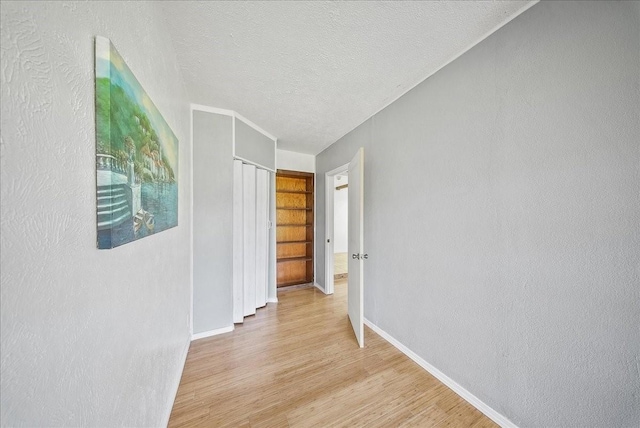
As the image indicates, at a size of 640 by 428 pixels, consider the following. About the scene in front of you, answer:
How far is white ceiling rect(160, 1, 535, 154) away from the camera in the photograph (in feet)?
3.91

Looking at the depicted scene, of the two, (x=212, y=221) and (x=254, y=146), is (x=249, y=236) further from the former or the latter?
(x=254, y=146)

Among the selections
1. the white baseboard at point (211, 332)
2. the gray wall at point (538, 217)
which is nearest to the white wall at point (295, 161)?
the gray wall at point (538, 217)

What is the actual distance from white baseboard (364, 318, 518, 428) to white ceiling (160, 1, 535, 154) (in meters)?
2.37

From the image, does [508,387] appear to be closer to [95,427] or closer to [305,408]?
[305,408]

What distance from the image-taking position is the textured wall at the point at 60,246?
391 mm

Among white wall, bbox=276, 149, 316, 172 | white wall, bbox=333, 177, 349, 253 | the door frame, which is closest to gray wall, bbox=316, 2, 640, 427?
the door frame

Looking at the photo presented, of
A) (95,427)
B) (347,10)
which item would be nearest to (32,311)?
(95,427)

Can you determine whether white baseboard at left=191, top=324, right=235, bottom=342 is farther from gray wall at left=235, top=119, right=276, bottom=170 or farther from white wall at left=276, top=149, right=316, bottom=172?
white wall at left=276, top=149, right=316, bottom=172

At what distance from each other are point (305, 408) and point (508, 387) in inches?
49.5

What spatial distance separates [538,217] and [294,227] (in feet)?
10.5

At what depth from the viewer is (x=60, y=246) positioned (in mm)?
497

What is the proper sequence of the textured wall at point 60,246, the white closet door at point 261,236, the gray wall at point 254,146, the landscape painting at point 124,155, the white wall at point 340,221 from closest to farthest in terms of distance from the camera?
the textured wall at point 60,246 → the landscape painting at point 124,155 → the gray wall at point 254,146 → the white closet door at point 261,236 → the white wall at point 340,221

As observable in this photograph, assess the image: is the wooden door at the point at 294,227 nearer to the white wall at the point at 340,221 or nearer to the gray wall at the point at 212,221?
the gray wall at the point at 212,221

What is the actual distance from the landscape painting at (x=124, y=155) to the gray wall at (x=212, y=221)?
1106 millimetres
